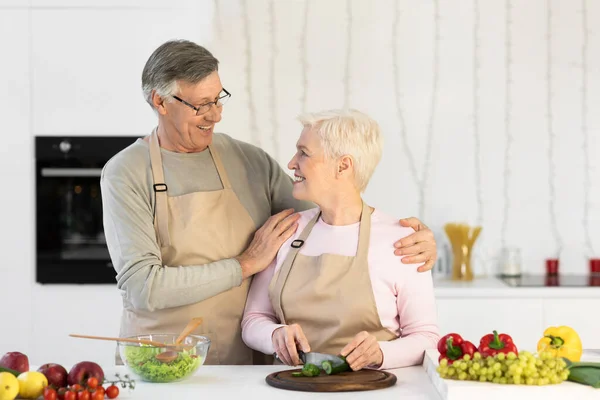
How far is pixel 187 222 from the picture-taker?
253 cm

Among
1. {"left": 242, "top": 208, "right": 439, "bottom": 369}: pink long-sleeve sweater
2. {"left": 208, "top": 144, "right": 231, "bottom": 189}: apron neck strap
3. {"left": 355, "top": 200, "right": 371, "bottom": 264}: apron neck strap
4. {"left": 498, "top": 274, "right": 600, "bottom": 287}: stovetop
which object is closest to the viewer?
{"left": 242, "top": 208, "right": 439, "bottom": 369}: pink long-sleeve sweater

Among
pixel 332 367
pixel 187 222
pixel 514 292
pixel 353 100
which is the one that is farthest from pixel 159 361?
pixel 353 100

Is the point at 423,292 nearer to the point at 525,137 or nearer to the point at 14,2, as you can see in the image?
the point at 525,137

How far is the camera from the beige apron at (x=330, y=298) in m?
2.41

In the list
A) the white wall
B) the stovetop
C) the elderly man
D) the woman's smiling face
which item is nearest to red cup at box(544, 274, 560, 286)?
the stovetop

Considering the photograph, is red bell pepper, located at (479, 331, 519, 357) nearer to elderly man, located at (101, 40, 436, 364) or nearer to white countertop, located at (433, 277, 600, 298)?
elderly man, located at (101, 40, 436, 364)

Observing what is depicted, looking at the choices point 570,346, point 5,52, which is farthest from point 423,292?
point 5,52

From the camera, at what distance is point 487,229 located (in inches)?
174

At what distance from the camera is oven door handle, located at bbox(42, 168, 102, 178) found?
4309 mm

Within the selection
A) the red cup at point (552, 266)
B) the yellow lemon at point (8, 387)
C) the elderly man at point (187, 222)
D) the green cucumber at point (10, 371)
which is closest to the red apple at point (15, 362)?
the green cucumber at point (10, 371)

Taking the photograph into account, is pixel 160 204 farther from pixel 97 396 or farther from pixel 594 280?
pixel 594 280

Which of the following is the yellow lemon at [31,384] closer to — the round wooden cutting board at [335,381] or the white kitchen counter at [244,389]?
the white kitchen counter at [244,389]

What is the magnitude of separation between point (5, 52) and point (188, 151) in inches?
82.9

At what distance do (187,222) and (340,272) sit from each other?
470 mm
